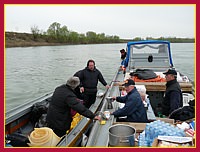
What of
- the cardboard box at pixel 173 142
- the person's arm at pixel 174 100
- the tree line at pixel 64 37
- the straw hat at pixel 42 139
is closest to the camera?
the cardboard box at pixel 173 142

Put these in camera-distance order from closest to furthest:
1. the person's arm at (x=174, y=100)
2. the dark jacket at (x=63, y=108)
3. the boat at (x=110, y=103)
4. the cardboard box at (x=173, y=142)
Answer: the cardboard box at (x=173, y=142), the boat at (x=110, y=103), the dark jacket at (x=63, y=108), the person's arm at (x=174, y=100)

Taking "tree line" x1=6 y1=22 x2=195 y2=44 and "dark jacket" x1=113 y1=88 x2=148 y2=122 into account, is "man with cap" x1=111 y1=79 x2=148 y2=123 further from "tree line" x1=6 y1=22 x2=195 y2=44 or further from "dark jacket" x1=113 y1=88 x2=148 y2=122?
"tree line" x1=6 y1=22 x2=195 y2=44

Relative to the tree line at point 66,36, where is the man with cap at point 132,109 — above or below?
below

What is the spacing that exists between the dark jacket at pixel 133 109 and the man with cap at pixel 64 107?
1.29 ft

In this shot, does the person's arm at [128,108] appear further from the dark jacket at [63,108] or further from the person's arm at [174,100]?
the person's arm at [174,100]

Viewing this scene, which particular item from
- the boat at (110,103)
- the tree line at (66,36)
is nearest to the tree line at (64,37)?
the tree line at (66,36)

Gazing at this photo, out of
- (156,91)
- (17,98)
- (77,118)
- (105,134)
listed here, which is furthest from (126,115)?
(17,98)

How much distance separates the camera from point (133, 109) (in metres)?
2.78

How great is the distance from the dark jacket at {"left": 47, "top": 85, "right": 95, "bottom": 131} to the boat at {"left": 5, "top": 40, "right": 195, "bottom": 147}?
7.4 inches

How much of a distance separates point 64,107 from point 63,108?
0.07 ft

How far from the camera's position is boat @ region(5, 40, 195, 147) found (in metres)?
2.66

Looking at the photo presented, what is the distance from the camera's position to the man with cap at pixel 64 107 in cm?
277

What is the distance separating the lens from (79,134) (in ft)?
9.66

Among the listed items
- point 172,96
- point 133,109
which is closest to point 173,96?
point 172,96
